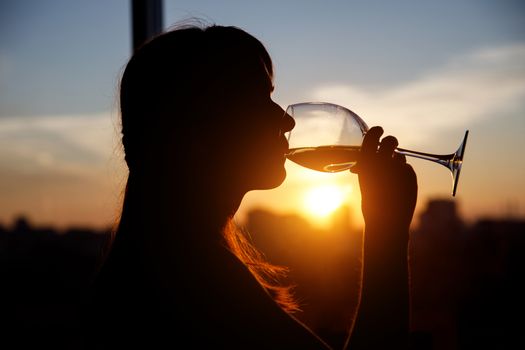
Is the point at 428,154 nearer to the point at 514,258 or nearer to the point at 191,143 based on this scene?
the point at 191,143

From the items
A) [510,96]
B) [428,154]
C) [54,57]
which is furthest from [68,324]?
[510,96]

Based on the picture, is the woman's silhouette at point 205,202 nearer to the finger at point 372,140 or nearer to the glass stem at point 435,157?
the finger at point 372,140

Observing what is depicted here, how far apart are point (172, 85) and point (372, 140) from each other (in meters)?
0.33

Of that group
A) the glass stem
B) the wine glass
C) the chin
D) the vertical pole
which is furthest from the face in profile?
the vertical pole

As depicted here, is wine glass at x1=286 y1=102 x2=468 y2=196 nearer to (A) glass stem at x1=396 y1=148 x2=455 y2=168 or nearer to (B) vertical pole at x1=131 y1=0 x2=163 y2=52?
(A) glass stem at x1=396 y1=148 x2=455 y2=168

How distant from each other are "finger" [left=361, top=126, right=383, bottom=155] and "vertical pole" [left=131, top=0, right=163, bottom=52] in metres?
1.08

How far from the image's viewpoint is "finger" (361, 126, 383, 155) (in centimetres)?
81

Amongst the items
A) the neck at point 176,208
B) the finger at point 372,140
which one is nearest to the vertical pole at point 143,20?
the neck at point 176,208

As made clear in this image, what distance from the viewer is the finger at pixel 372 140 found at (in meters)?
0.81

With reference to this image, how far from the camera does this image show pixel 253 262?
121 cm

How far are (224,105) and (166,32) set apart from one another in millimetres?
203

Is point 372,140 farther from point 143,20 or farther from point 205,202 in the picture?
point 143,20

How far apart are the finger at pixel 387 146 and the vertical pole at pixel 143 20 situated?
1101mm

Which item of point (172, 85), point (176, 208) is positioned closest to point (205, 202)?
point (176, 208)
